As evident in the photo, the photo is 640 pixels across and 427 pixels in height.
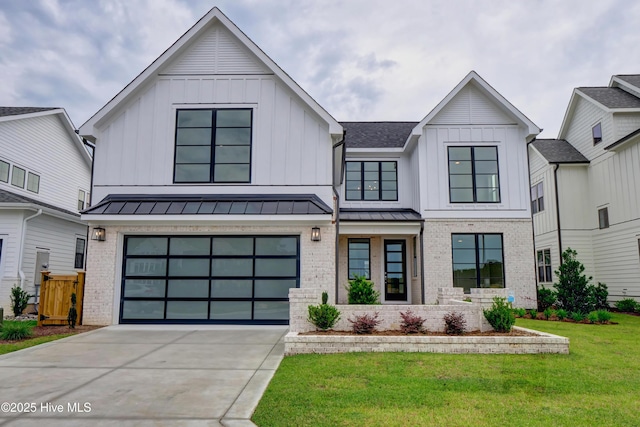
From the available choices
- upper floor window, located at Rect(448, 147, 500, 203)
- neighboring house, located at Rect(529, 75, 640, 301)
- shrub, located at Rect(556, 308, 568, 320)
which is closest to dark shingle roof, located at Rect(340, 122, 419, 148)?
upper floor window, located at Rect(448, 147, 500, 203)

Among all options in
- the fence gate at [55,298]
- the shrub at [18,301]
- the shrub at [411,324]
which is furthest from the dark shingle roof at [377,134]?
the shrub at [18,301]

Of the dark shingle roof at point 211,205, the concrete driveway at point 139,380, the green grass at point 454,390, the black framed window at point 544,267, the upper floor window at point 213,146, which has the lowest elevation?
the concrete driveway at point 139,380

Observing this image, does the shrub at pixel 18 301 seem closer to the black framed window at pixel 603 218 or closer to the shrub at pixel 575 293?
the shrub at pixel 575 293

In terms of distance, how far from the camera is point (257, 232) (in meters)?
11.6

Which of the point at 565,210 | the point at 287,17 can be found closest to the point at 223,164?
the point at 287,17

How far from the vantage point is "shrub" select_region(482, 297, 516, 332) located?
824cm

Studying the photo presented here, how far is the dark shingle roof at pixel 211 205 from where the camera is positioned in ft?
36.4

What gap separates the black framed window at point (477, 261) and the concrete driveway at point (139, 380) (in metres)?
8.43

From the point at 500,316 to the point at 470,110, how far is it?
32.8 feet

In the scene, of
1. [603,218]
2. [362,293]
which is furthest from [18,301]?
[603,218]

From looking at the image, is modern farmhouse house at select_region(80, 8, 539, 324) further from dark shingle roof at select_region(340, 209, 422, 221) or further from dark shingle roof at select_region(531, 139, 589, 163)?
dark shingle roof at select_region(531, 139, 589, 163)

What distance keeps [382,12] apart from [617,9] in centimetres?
956

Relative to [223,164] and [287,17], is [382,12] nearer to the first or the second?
[287,17]

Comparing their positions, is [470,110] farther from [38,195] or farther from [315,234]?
[38,195]
